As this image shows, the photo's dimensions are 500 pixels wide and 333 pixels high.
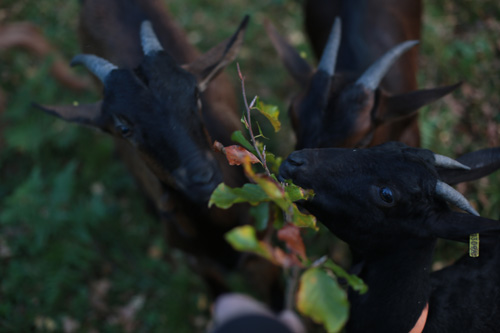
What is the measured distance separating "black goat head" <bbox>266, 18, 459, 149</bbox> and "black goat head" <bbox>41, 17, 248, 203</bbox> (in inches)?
34.3

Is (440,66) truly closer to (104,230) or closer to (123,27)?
(123,27)

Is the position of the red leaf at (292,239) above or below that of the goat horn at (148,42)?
below

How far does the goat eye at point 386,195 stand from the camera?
2.34m

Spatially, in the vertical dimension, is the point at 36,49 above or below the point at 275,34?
below

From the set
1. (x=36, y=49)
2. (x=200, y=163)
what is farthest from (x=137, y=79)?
(x=36, y=49)

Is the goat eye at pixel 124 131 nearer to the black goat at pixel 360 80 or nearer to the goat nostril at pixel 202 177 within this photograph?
the goat nostril at pixel 202 177

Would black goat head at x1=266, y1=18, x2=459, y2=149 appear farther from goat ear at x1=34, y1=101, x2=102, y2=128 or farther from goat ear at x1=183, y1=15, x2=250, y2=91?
goat ear at x1=34, y1=101, x2=102, y2=128

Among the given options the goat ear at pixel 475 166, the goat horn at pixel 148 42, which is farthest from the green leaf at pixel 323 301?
the goat horn at pixel 148 42

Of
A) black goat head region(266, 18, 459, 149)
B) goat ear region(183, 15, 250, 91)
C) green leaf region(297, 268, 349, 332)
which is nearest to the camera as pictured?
green leaf region(297, 268, 349, 332)

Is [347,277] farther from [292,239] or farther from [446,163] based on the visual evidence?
[446,163]

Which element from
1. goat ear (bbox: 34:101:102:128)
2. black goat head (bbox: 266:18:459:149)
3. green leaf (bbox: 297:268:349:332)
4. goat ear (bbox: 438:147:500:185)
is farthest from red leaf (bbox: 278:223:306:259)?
goat ear (bbox: 34:101:102:128)

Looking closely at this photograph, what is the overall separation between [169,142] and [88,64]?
3.53 feet

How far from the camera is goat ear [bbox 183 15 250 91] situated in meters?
3.41

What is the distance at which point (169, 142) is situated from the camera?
10.0ft
